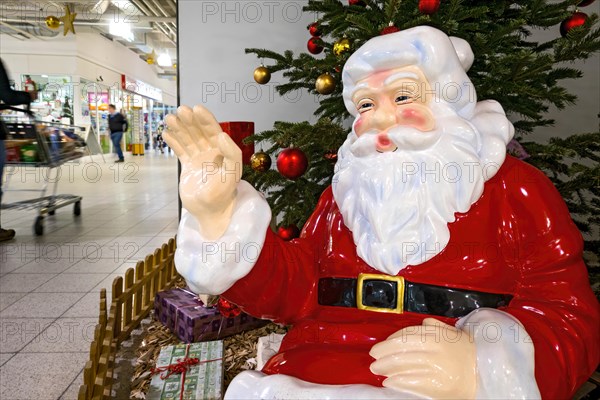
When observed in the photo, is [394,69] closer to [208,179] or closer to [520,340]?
[208,179]

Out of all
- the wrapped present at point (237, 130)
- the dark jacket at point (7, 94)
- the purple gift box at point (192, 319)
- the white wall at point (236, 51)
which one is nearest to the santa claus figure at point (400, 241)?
the wrapped present at point (237, 130)

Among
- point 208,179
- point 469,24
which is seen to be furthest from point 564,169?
point 208,179

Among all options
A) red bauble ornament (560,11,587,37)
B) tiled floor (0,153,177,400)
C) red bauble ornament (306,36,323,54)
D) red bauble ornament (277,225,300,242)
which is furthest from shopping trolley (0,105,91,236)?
red bauble ornament (560,11,587,37)

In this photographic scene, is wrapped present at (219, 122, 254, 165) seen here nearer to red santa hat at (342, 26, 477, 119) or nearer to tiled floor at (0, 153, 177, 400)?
red santa hat at (342, 26, 477, 119)

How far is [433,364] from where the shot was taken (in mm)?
733

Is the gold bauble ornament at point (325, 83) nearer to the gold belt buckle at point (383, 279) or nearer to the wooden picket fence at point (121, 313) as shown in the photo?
the gold belt buckle at point (383, 279)

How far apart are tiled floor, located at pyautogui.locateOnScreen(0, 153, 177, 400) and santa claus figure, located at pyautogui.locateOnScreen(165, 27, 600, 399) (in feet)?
4.50

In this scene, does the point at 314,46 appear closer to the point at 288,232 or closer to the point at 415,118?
the point at 288,232

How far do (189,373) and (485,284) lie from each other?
1.27 meters

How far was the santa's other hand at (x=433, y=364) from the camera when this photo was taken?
2.39 feet

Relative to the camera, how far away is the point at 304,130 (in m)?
1.54

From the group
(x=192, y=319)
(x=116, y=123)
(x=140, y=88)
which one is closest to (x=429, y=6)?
(x=192, y=319)

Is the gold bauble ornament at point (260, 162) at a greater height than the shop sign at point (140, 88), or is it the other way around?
the shop sign at point (140, 88)

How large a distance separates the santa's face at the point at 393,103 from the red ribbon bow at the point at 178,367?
1280 mm
